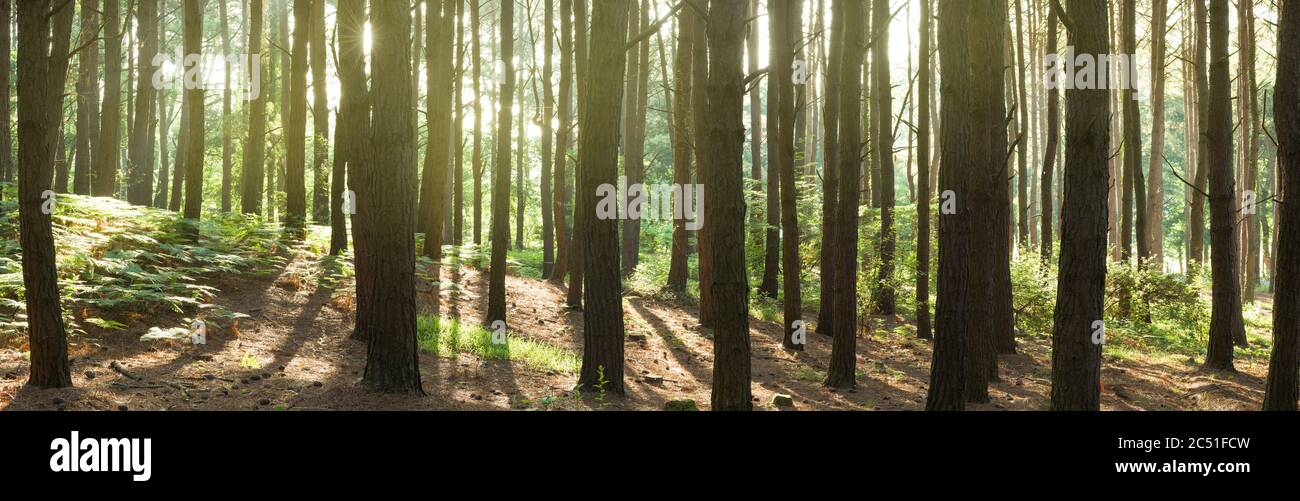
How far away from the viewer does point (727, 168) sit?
21.3 ft

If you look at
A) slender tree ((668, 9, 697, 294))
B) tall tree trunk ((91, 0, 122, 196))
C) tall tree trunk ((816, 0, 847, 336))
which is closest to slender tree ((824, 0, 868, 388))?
tall tree trunk ((816, 0, 847, 336))

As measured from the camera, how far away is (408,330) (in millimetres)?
7781

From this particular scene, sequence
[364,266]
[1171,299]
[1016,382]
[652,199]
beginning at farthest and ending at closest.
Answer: [652,199]
[1171,299]
[1016,382]
[364,266]

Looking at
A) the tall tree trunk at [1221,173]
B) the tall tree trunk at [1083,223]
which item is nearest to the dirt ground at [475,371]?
the tall tree trunk at [1221,173]

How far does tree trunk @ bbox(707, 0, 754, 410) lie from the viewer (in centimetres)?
648

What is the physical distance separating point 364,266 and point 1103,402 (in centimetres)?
921

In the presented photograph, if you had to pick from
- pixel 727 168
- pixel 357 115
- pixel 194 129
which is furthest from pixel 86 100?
pixel 727 168

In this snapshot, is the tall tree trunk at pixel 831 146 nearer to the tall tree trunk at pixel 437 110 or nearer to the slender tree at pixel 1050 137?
the slender tree at pixel 1050 137

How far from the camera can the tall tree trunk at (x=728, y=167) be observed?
21.2 ft

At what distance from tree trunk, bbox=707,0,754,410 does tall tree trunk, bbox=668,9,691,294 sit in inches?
379

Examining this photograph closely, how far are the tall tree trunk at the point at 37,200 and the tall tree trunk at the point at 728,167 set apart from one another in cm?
499
